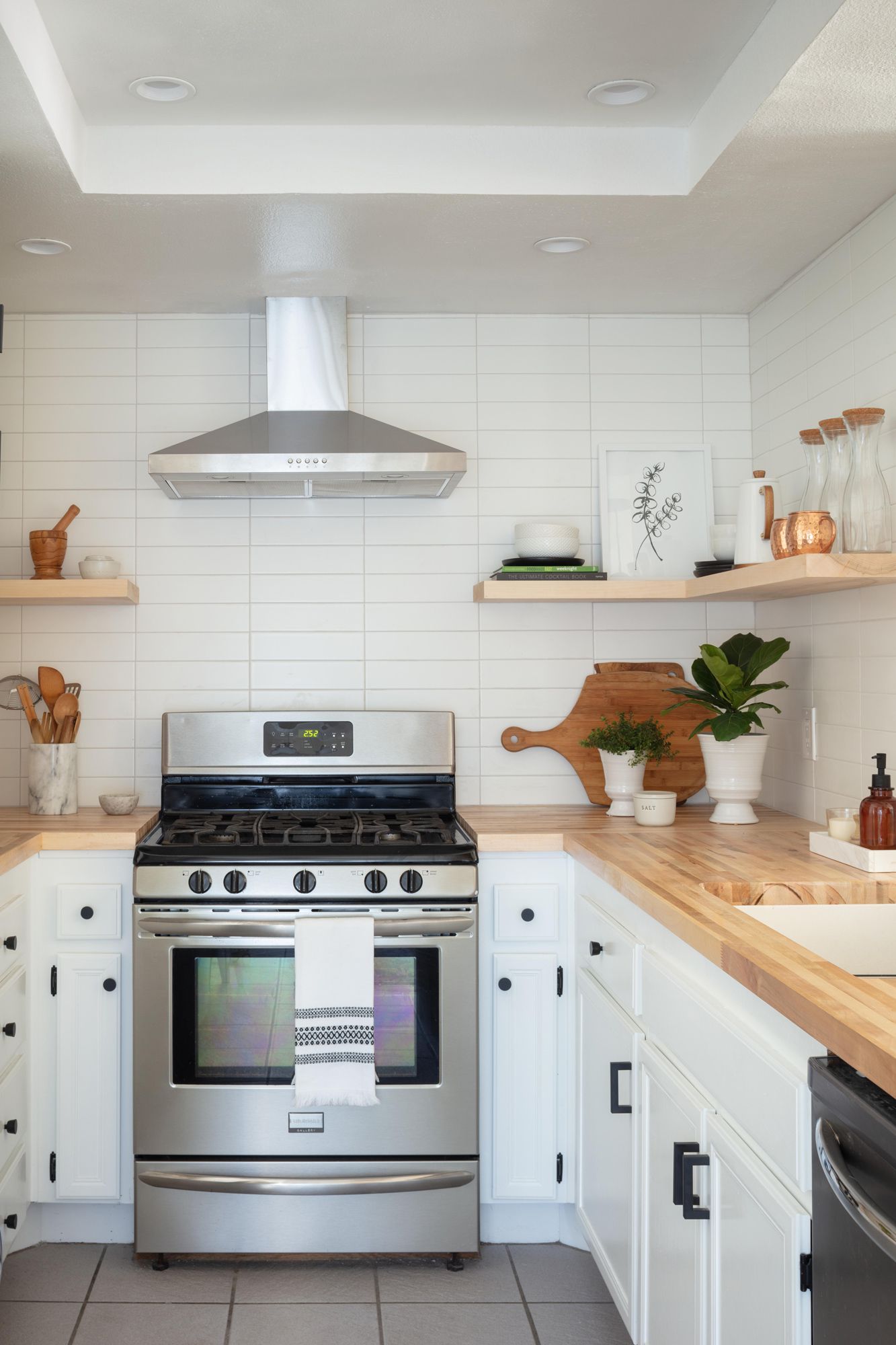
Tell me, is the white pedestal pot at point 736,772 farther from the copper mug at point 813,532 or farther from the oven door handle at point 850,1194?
the oven door handle at point 850,1194

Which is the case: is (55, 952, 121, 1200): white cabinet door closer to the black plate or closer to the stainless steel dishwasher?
the black plate

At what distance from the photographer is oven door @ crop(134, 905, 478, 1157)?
272cm

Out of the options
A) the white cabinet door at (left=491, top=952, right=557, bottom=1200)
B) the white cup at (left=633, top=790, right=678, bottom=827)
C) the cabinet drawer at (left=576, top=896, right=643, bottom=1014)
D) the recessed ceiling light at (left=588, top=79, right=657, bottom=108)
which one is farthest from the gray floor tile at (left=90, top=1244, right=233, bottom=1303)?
the recessed ceiling light at (left=588, top=79, right=657, bottom=108)

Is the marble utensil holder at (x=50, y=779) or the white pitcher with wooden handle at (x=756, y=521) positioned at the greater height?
the white pitcher with wooden handle at (x=756, y=521)

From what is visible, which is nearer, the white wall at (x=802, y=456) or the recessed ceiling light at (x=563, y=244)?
the white wall at (x=802, y=456)

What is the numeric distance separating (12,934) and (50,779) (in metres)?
0.61

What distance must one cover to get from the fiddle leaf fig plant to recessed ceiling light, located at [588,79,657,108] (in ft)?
4.15

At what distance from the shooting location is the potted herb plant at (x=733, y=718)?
2904mm

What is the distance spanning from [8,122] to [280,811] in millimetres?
1819

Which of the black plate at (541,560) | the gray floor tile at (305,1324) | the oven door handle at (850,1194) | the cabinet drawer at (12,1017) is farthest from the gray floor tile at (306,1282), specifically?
the black plate at (541,560)

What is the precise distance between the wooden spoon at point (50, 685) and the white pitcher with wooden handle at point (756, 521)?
1.90m

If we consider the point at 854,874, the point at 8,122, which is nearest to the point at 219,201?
the point at 8,122

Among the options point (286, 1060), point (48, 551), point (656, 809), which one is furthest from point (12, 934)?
point (656, 809)

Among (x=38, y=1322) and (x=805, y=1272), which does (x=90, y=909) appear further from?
(x=805, y=1272)
